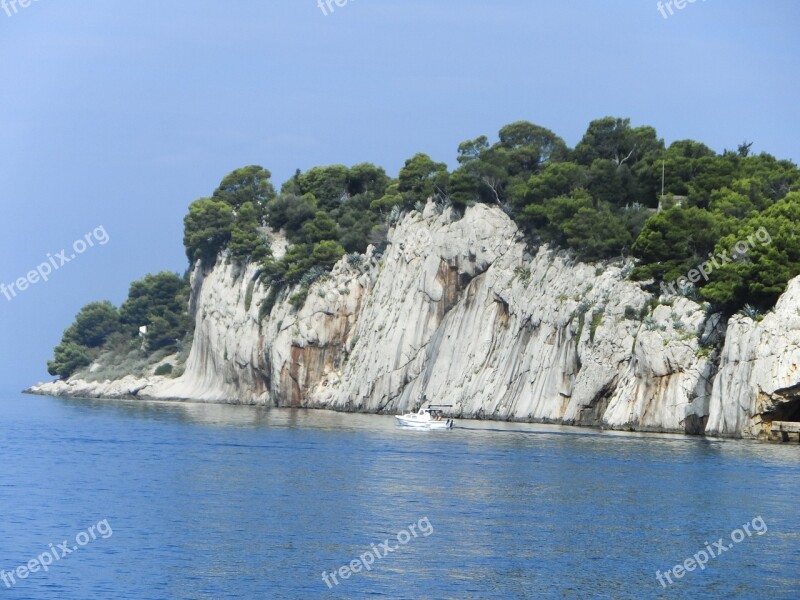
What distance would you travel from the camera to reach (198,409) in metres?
130

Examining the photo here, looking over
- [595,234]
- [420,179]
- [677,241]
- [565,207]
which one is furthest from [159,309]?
[677,241]

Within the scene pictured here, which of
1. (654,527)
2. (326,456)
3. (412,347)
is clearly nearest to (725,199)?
(412,347)

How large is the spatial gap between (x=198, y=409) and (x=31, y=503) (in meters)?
79.4

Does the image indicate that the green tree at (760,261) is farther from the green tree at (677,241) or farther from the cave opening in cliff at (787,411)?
the cave opening in cliff at (787,411)

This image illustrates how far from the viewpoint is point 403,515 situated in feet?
156

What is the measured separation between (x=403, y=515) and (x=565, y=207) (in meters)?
62.0

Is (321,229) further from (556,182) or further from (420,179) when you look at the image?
(556,182)

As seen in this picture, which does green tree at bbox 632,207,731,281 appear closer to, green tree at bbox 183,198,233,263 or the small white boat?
the small white boat

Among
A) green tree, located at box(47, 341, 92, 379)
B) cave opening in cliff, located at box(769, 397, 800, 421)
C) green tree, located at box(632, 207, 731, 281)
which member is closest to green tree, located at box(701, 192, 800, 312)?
green tree, located at box(632, 207, 731, 281)

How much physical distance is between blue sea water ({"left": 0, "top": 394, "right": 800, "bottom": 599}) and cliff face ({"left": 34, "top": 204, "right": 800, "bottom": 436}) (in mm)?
5515

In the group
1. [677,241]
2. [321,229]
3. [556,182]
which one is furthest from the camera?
[321,229]

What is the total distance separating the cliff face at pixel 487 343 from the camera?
78.7 metres

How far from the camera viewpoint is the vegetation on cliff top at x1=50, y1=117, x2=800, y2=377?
86.0 metres

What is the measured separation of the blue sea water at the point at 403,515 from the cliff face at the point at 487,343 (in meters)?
5.51
